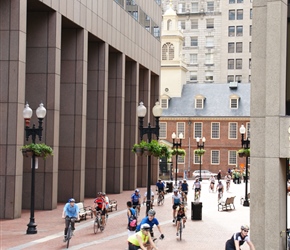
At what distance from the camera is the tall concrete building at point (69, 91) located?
104 ft

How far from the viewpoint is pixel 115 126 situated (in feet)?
166

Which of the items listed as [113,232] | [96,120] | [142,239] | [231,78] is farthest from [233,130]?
[142,239]

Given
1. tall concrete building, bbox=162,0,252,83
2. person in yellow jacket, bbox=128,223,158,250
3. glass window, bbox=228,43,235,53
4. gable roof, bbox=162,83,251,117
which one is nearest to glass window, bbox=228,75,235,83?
tall concrete building, bbox=162,0,252,83

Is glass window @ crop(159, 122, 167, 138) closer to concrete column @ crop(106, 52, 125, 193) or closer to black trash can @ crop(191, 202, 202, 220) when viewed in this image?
concrete column @ crop(106, 52, 125, 193)

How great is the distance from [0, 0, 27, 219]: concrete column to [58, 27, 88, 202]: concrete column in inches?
349

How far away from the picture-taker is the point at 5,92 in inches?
1251

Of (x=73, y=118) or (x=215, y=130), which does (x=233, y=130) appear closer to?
(x=215, y=130)

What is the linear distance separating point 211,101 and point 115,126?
137ft

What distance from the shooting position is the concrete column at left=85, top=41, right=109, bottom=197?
150 feet

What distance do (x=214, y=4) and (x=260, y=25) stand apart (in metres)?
100

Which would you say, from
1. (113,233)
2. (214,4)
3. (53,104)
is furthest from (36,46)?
(214,4)

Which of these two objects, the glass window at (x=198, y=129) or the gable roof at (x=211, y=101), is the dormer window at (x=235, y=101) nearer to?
the gable roof at (x=211, y=101)

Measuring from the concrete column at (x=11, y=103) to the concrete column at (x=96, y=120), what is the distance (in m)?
13.8

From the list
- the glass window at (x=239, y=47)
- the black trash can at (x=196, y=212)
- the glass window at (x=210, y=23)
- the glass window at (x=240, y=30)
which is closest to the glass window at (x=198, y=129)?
the glass window at (x=239, y=47)
